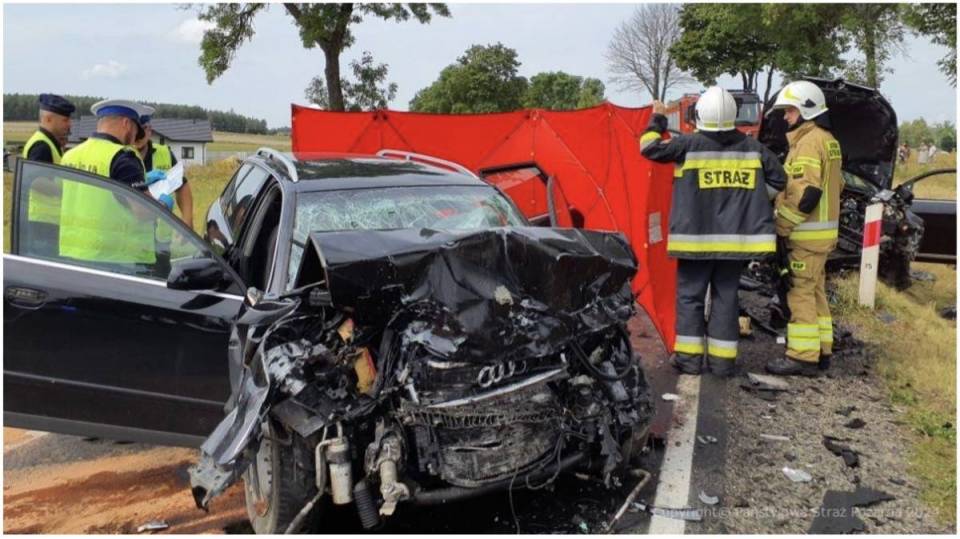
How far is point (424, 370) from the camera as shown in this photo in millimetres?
2525

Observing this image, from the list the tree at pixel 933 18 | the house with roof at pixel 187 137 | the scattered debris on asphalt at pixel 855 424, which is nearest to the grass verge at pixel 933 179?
the tree at pixel 933 18

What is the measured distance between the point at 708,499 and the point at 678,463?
0.36m

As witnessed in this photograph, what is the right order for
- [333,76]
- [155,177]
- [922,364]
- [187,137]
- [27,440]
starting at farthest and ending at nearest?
[187,137] < [333,76] < [922,364] < [155,177] < [27,440]

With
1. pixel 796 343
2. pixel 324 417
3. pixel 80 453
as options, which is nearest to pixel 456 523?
pixel 324 417

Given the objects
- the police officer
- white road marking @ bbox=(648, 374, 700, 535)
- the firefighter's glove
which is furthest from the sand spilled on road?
the firefighter's glove

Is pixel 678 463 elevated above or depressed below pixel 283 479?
below

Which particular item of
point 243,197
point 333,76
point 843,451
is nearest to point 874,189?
point 843,451

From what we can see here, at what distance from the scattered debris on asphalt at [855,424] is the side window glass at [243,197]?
3.66m

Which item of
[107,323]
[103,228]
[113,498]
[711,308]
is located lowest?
[113,498]

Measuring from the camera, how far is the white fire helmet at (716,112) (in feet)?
15.6

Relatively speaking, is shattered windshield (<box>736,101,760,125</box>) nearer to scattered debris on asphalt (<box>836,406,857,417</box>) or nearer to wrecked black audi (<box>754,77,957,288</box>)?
wrecked black audi (<box>754,77,957,288</box>)

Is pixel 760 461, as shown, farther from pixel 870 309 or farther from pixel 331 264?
pixel 870 309

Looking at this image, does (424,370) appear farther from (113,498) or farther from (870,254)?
(870,254)

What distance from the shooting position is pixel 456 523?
297cm
